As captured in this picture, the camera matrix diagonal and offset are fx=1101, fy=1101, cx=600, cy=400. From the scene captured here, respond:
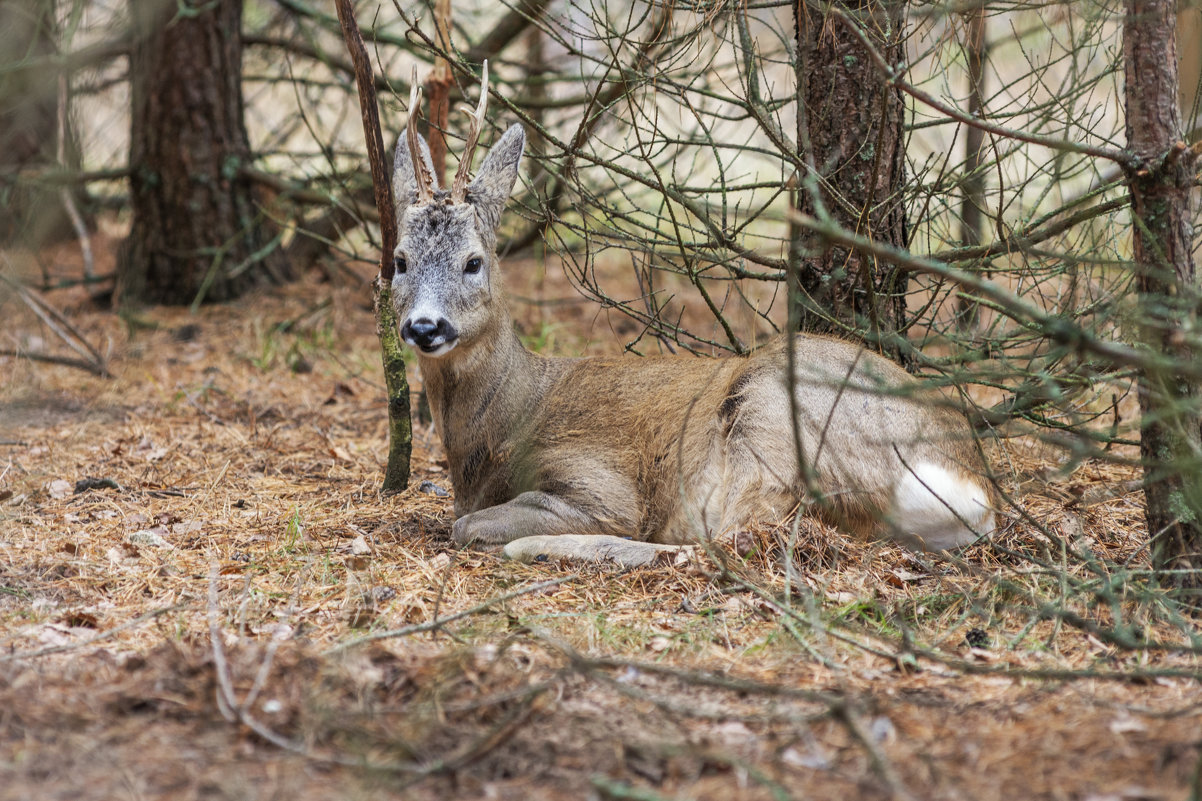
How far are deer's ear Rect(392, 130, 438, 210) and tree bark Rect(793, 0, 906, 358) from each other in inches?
69.3

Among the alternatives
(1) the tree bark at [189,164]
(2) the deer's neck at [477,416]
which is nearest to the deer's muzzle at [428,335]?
(2) the deer's neck at [477,416]

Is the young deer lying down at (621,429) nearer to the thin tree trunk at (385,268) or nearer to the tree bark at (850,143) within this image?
the thin tree trunk at (385,268)

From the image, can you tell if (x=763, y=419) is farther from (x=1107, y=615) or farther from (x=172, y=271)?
(x=172, y=271)

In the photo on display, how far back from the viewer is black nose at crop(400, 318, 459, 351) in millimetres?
4660

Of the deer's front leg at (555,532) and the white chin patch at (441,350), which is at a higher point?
the white chin patch at (441,350)

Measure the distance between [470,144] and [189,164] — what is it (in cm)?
475

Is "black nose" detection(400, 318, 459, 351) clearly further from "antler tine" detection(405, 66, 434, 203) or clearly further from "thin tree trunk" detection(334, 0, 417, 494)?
"antler tine" detection(405, 66, 434, 203)

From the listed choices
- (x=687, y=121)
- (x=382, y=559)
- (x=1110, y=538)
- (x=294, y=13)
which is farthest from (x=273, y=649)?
(x=687, y=121)

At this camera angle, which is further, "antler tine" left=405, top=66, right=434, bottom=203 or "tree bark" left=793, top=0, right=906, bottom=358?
"tree bark" left=793, top=0, right=906, bottom=358

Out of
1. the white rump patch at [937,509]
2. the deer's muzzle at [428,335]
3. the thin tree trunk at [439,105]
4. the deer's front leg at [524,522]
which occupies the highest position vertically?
the thin tree trunk at [439,105]

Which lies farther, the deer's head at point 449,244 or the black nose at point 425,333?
the deer's head at point 449,244

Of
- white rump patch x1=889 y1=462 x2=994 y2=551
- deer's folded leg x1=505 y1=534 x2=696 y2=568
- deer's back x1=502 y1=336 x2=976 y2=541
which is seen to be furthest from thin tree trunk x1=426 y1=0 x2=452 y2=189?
white rump patch x1=889 y1=462 x2=994 y2=551

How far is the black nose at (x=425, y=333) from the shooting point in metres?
4.66

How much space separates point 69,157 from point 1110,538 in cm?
612
